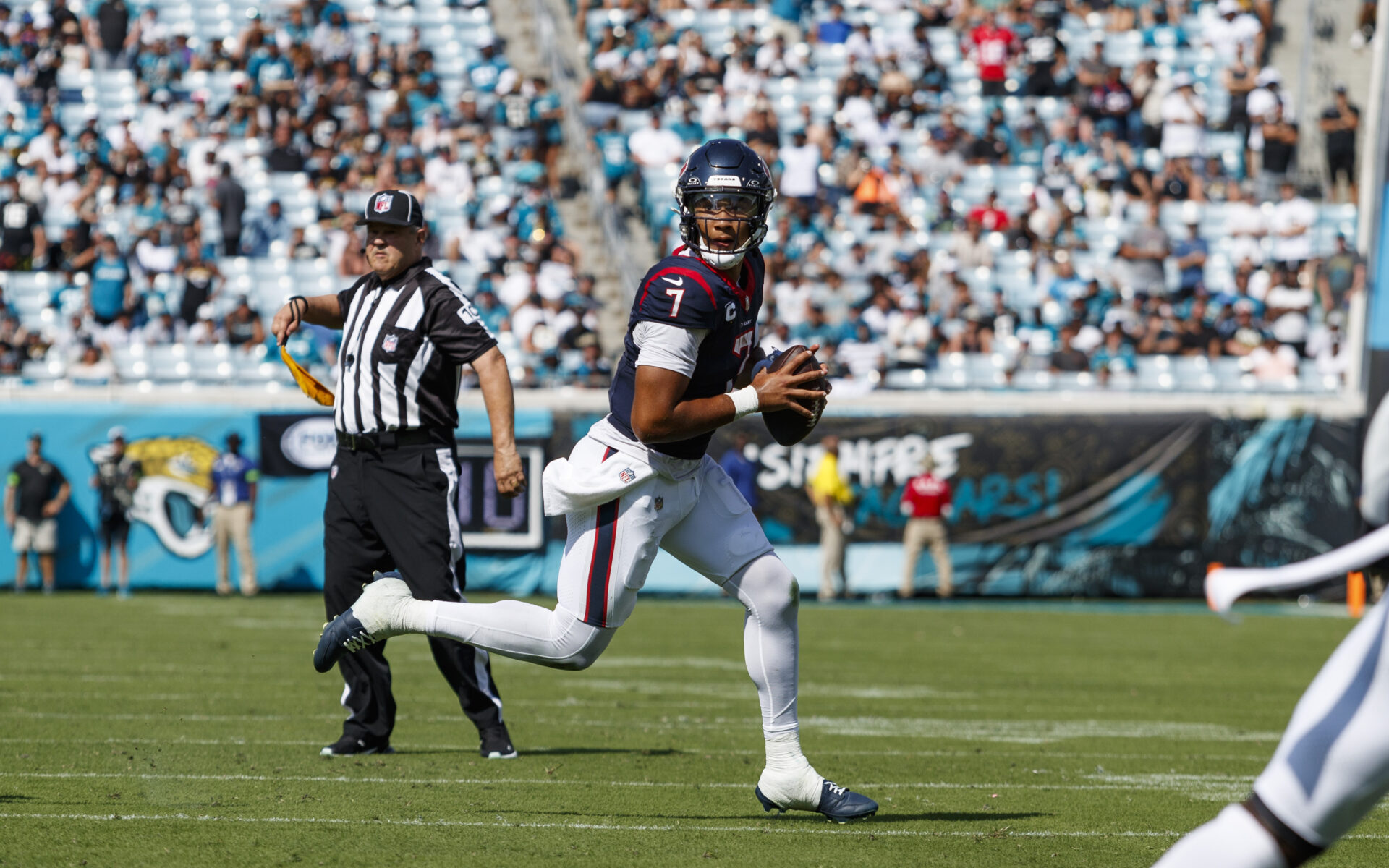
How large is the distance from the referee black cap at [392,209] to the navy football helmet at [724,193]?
1554mm

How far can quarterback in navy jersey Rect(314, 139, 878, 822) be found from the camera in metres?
4.66

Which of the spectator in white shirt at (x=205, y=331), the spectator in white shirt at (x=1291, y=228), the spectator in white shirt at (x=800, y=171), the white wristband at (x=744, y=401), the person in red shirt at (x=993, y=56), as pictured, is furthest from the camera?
the person in red shirt at (x=993, y=56)

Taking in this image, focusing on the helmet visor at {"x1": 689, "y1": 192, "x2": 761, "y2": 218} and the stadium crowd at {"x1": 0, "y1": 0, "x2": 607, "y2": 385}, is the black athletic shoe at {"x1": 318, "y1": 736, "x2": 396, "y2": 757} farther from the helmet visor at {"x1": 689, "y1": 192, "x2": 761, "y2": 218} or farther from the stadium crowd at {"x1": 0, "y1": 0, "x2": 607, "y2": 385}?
the stadium crowd at {"x1": 0, "y1": 0, "x2": 607, "y2": 385}

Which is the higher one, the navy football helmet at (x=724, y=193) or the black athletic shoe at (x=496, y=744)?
the navy football helmet at (x=724, y=193)

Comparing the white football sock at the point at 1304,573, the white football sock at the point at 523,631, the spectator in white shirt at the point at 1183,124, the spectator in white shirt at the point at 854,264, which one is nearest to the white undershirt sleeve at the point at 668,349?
the white football sock at the point at 523,631

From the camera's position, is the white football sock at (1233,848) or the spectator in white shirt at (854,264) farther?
the spectator in white shirt at (854,264)

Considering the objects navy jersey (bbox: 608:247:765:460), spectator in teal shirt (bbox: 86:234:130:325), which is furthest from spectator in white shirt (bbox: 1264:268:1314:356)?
navy jersey (bbox: 608:247:765:460)

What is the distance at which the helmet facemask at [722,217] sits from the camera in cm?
465

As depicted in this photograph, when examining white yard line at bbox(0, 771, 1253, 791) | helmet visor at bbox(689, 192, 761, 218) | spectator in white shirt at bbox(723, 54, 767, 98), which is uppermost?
spectator in white shirt at bbox(723, 54, 767, 98)

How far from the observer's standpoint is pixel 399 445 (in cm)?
599

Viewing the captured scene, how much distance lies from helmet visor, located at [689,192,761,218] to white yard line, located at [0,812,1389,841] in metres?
1.73

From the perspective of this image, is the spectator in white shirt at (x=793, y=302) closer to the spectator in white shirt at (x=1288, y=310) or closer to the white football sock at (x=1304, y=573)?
the spectator in white shirt at (x=1288, y=310)

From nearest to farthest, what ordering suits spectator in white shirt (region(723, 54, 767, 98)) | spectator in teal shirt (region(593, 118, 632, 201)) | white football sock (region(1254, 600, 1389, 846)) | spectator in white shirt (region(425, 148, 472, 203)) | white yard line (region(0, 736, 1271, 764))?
white football sock (region(1254, 600, 1389, 846)) → white yard line (region(0, 736, 1271, 764)) → spectator in white shirt (region(425, 148, 472, 203)) → spectator in teal shirt (region(593, 118, 632, 201)) → spectator in white shirt (region(723, 54, 767, 98))

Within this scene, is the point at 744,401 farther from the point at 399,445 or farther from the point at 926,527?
the point at 926,527
